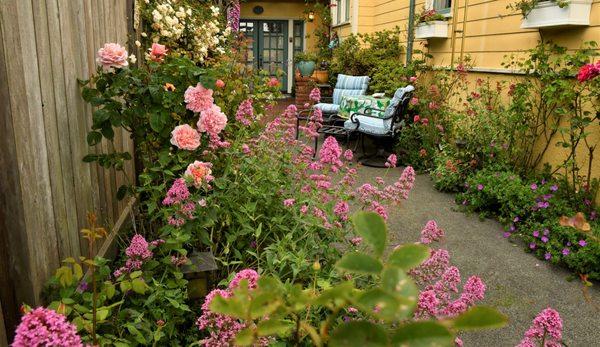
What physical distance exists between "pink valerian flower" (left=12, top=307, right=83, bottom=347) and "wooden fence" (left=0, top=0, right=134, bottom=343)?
78 cm

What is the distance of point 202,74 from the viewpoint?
6.81 ft

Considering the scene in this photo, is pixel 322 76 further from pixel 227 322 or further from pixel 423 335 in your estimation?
pixel 423 335

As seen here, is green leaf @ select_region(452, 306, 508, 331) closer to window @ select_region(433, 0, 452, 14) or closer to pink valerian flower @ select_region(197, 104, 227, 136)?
pink valerian flower @ select_region(197, 104, 227, 136)

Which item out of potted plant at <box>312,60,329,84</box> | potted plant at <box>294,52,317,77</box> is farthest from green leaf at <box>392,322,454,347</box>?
potted plant at <box>294,52,317,77</box>

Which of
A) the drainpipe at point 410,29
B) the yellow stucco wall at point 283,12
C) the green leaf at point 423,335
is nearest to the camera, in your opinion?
the green leaf at point 423,335

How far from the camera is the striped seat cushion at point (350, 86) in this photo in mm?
8453

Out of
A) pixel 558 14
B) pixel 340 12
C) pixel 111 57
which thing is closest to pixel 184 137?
pixel 111 57

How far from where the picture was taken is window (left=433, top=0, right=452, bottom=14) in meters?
6.67

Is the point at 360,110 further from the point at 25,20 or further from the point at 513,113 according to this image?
the point at 25,20

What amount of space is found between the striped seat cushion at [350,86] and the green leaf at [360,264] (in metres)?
8.22

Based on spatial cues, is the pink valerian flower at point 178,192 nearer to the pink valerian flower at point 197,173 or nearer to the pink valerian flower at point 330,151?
the pink valerian flower at point 197,173

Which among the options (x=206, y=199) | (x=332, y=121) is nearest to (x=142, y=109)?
(x=206, y=199)

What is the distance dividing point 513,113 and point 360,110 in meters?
2.83

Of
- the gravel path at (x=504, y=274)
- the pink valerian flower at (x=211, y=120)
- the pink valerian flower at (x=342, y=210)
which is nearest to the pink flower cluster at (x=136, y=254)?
the pink valerian flower at (x=211, y=120)
